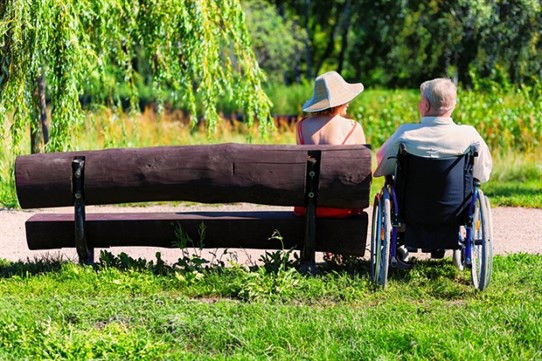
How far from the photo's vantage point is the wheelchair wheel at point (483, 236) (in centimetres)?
577

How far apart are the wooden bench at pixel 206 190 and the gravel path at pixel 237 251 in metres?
0.54

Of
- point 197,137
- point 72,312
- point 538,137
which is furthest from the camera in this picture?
point 197,137

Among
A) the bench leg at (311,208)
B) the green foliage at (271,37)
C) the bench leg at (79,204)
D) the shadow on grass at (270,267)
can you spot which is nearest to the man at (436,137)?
Answer: the bench leg at (311,208)

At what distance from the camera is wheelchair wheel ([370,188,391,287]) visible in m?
5.93

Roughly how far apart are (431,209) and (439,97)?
28.6 inches

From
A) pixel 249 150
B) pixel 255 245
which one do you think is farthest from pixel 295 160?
pixel 255 245

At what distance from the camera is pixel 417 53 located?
29.5 m

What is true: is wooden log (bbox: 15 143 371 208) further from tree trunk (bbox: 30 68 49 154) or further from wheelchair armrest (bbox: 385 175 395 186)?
tree trunk (bbox: 30 68 49 154)

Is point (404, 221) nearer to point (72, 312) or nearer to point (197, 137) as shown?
point (72, 312)

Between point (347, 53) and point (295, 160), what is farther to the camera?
point (347, 53)

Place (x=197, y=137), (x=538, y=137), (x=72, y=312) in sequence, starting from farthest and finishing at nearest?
(x=197, y=137) → (x=538, y=137) → (x=72, y=312)

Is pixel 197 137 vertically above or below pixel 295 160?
below

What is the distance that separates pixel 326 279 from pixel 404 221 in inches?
25.1

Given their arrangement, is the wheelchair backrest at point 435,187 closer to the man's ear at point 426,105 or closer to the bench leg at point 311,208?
the man's ear at point 426,105
